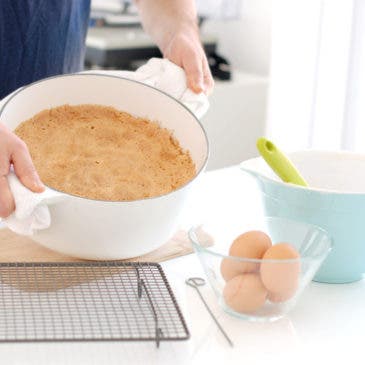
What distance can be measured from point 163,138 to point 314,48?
156cm

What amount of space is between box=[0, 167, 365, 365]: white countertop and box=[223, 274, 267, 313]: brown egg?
23mm

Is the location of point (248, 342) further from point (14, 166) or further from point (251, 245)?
point (14, 166)

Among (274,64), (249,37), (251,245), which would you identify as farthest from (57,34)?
(249,37)

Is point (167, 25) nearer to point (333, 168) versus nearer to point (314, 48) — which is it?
point (333, 168)

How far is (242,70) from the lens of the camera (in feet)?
10.7

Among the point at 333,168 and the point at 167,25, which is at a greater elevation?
the point at 167,25

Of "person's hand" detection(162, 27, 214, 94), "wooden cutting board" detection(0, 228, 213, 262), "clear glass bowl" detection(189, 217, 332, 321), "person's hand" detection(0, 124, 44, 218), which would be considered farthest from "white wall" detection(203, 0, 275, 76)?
"person's hand" detection(0, 124, 44, 218)

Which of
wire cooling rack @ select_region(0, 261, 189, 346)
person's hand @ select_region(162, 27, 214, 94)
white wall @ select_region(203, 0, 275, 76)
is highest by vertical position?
person's hand @ select_region(162, 27, 214, 94)

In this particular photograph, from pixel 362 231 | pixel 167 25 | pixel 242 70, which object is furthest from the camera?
pixel 242 70

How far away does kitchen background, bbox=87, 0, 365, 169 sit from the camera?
256 cm

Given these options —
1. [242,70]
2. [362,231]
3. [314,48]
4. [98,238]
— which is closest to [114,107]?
[98,238]

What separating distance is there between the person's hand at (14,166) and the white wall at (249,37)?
224cm

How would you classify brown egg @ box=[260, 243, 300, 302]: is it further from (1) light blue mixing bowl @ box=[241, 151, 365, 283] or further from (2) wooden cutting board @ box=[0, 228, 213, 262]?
(2) wooden cutting board @ box=[0, 228, 213, 262]

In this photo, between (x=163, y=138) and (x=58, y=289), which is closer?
(x=58, y=289)
